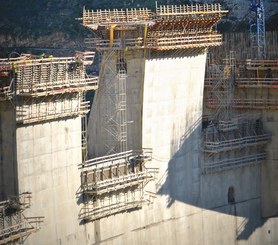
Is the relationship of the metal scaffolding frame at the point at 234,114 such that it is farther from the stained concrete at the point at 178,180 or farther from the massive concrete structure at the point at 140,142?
the stained concrete at the point at 178,180

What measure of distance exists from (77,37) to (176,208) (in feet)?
223

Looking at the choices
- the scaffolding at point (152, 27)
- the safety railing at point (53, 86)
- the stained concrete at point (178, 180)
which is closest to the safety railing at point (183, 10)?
the scaffolding at point (152, 27)

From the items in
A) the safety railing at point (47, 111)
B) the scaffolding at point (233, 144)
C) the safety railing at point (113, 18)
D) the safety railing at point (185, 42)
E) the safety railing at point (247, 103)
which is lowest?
the scaffolding at point (233, 144)

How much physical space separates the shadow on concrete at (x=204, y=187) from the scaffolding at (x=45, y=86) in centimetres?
742

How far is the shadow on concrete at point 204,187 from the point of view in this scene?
181 ft

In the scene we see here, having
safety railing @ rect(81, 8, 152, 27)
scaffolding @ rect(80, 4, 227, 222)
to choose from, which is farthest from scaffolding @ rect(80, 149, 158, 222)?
safety railing @ rect(81, 8, 152, 27)

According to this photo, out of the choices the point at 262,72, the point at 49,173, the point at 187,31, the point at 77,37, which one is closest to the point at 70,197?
the point at 49,173

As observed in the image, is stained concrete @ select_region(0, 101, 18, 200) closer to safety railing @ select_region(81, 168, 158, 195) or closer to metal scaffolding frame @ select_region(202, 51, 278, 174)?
safety railing @ select_region(81, 168, 158, 195)

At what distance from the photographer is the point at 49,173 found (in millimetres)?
47562

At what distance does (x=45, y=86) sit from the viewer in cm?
4684

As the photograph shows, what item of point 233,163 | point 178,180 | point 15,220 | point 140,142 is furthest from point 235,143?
point 15,220

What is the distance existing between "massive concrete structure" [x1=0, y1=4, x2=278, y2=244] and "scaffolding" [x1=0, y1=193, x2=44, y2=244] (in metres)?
0.16

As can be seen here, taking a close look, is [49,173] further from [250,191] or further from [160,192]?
[250,191]

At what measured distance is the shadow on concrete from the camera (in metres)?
55.2
